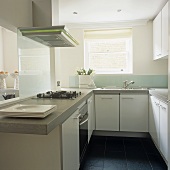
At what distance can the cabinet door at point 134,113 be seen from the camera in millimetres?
3020

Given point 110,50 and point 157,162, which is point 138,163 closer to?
point 157,162

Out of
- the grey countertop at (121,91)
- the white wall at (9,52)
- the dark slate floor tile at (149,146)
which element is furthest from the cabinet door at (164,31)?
the white wall at (9,52)

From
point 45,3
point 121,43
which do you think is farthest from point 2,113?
point 121,43

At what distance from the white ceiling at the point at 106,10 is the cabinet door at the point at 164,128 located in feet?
5.11

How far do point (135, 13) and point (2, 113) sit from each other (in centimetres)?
282

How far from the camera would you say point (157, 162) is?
2324mm

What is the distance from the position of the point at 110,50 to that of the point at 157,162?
226 centimetres

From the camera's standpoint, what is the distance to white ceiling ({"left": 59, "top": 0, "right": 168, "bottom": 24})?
8.66 ft

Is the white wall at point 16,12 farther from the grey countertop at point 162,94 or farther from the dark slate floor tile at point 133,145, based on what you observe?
the dark slate floor tile at point 133,145

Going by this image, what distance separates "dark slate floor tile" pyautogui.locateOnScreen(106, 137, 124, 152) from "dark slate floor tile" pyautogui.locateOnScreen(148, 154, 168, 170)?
0.44 m

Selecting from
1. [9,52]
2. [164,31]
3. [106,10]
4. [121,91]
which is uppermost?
[106,10]

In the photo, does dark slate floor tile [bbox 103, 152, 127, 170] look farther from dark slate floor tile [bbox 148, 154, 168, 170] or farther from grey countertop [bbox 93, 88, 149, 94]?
grey countertop [bbox 93, 88, 149, 94]

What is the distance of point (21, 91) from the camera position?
2.03 metres

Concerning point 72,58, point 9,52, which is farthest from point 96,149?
point 9,52
